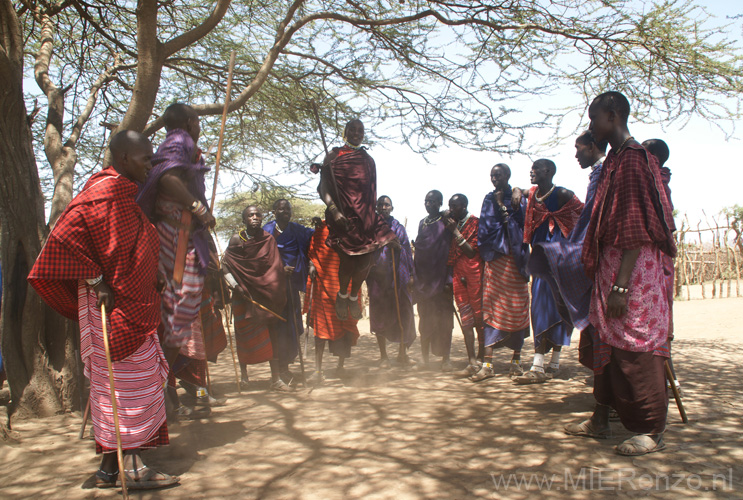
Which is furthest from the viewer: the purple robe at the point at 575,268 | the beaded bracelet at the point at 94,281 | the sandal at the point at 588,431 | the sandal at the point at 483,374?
the sandal at the point at 483,374

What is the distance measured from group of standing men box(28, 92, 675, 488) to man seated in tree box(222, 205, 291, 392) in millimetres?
17

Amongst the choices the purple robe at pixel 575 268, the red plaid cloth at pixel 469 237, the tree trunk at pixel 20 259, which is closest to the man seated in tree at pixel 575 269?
the purple robe at pixel 575 268

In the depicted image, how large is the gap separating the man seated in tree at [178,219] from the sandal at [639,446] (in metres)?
2.98

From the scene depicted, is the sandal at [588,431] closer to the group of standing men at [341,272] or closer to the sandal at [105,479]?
the group of standing men at [341,272]

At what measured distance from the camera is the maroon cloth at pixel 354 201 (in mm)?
5379

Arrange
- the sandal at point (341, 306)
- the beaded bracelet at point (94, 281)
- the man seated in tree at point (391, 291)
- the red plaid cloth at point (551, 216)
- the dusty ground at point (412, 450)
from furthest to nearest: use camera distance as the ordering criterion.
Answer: the man seated in tree at point (391, 291), the sandal at point (341, 306), the red plaid cloth at point (551, 216), the beaded bracelet at point (94, 281), the dusty ground at point (412, 450)

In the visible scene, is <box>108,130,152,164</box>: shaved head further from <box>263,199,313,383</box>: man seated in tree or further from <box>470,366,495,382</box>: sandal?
<box>470,366,495,382</box>: sandal

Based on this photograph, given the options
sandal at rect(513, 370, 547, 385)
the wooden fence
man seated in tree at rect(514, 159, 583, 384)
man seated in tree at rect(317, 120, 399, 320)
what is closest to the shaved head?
man seated in tree at rect(317, 120, 399, 320)

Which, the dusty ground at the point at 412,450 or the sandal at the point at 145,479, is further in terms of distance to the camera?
the sandal at the point at 145,479

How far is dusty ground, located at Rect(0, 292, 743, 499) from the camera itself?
278 centimetres

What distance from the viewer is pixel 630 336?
3.24 metres

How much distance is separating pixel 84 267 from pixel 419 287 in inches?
175

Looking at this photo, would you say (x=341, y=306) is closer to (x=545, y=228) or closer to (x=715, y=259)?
(x=545, y=228)

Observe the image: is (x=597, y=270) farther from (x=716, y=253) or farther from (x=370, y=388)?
(x=716, y=253)
